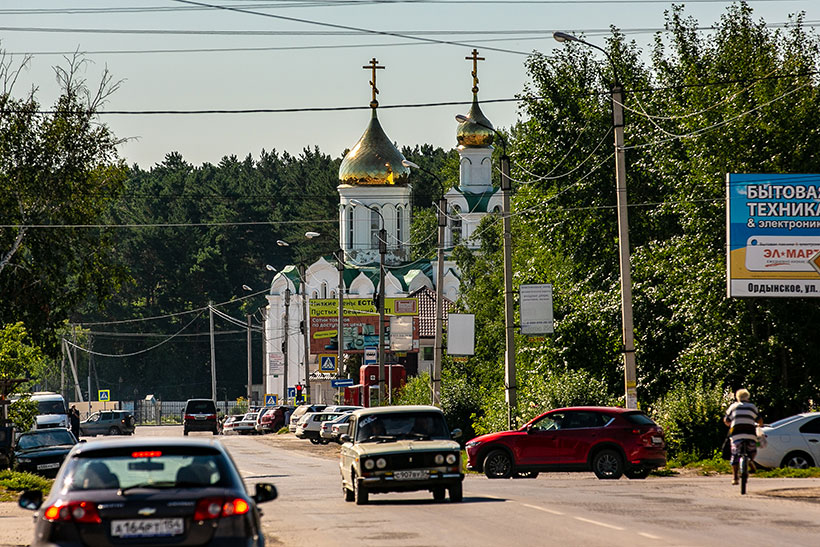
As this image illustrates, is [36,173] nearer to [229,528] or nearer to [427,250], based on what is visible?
[229,528]

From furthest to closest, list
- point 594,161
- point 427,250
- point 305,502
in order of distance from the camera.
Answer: point 427,250 → point 594,161 → point 305,502

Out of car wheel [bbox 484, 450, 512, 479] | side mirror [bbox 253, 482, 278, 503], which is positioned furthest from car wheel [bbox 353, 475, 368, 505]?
side mirror [bbox 253, 482, 278, 503]

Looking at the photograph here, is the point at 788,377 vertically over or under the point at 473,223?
under

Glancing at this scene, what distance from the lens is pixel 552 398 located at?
34.6 meters

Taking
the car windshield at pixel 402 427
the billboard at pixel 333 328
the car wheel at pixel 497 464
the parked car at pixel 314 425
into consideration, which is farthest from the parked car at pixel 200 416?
the car windshield at pixel 402 427

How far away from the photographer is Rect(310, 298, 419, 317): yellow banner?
7644 cm

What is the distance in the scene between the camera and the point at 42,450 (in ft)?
109

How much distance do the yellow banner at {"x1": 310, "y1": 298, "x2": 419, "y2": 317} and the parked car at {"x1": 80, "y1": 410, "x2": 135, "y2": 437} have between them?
13.4m

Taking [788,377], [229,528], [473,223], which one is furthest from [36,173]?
[473,223]

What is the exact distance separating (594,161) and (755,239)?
16.1 m

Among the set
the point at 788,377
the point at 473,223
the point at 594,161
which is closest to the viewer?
the point at 788,377

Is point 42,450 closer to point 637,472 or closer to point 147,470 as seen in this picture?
point 637,472

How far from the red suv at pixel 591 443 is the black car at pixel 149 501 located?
55.7ft

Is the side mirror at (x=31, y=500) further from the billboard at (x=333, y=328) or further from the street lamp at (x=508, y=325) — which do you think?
the billboard at (x=333, y=328)
